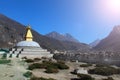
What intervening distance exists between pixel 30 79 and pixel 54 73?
5.85 metres

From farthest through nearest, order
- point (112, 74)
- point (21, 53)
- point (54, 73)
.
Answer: point (21, 53) < point (112, 74) < point (54, 73)

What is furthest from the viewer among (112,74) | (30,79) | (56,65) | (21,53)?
(21,53)

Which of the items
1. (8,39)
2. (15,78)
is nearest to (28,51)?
(15,78)

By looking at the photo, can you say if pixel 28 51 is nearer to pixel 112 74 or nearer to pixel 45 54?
pixel 45 54

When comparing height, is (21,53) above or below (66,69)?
above

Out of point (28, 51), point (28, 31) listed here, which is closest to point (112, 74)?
point (28, 51)

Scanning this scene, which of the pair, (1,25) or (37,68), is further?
(1,25)

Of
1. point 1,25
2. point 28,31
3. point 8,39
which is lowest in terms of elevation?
point 28,31

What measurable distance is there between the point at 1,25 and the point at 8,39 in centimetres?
1710

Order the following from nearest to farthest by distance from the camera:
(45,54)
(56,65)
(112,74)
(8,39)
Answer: (112,74) → (56,65) → (45,54) → (8,39)

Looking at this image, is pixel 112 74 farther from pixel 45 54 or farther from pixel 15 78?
pixel 45 54

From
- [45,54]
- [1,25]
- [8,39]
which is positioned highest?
[1,25]

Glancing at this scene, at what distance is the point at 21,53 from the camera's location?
1816 inches

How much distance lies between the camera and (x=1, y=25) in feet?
652
